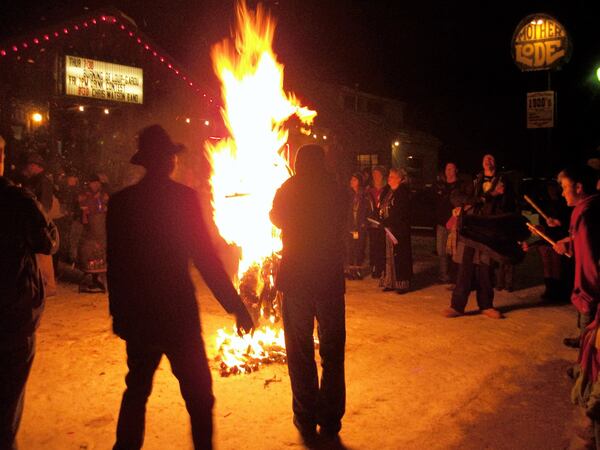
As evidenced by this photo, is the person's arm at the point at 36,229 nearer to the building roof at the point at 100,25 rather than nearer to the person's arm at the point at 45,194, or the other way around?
the person's arm at the point at 45,194

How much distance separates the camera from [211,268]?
11.7 feet

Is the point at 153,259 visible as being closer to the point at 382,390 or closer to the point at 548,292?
the point at 382,390

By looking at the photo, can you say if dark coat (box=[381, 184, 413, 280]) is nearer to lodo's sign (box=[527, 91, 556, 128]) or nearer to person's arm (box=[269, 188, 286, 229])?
lodo's sign (box=[527, 91, 556, 128])

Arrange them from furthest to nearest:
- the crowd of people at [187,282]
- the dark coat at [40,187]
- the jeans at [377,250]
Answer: the jeans at [377,250]
the dark coat at [40,187]
the crowd of people at [187,282]

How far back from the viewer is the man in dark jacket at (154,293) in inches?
134

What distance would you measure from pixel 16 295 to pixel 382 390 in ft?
11.2

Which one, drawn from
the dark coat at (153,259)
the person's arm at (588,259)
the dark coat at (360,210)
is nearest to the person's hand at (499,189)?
the person's arm at (588,259)

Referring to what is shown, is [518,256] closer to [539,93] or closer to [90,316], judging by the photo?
[539,93]

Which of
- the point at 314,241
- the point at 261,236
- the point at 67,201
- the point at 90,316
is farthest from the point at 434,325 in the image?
the point at 67,201

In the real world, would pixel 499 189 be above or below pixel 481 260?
above

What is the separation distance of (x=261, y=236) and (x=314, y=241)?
2342 mm

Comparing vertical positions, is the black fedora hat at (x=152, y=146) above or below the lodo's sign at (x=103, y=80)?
below

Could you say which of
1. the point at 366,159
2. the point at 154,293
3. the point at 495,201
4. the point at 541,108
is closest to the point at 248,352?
the point at 154,293

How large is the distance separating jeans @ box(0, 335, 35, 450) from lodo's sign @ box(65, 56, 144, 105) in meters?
13.1
